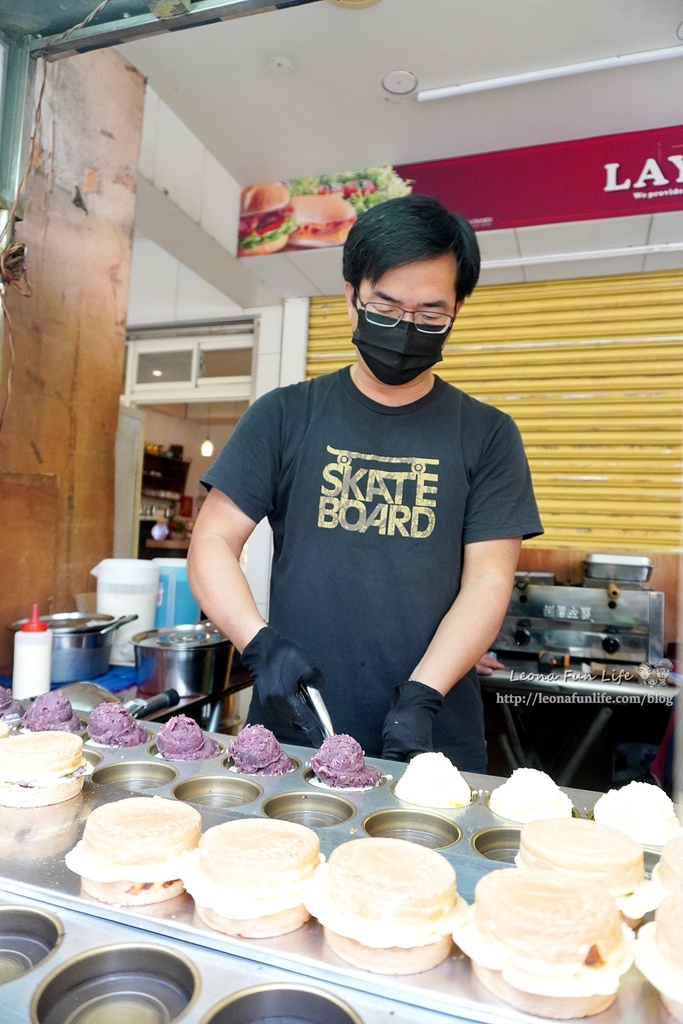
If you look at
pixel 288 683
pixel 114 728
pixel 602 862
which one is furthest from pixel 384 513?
pixel 602 862

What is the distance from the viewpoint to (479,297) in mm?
5344

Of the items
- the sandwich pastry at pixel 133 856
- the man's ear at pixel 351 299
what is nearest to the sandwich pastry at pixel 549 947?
the sandwich pastry at pixel 133 856

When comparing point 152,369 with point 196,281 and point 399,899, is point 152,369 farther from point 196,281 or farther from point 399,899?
point 399,899

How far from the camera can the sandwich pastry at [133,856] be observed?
820mm

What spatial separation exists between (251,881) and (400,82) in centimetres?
417

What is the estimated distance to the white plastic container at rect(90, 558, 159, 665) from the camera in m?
2.81

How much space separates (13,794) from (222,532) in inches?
35.5

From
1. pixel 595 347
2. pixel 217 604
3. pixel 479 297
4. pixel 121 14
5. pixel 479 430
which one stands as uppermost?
pixel 479 297

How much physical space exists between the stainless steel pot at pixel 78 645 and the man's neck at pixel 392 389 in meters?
1.31

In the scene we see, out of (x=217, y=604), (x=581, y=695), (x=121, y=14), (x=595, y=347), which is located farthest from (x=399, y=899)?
(x=595, y=347)

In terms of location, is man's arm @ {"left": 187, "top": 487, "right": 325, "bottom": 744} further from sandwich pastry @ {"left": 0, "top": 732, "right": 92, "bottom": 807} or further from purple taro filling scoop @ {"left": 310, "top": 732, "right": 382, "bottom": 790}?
sandwich pastry @ {"left": 0, "top": 732, "right": 92, "bottom": 807}

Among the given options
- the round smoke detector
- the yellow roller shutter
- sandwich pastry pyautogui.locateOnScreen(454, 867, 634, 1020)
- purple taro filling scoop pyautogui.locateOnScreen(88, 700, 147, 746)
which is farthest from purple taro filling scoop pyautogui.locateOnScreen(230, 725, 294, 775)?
the yellow roller shutter

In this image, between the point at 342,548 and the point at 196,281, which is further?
the point at 196,281

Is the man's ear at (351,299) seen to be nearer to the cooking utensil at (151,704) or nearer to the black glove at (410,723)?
the black glove at (410,723)
